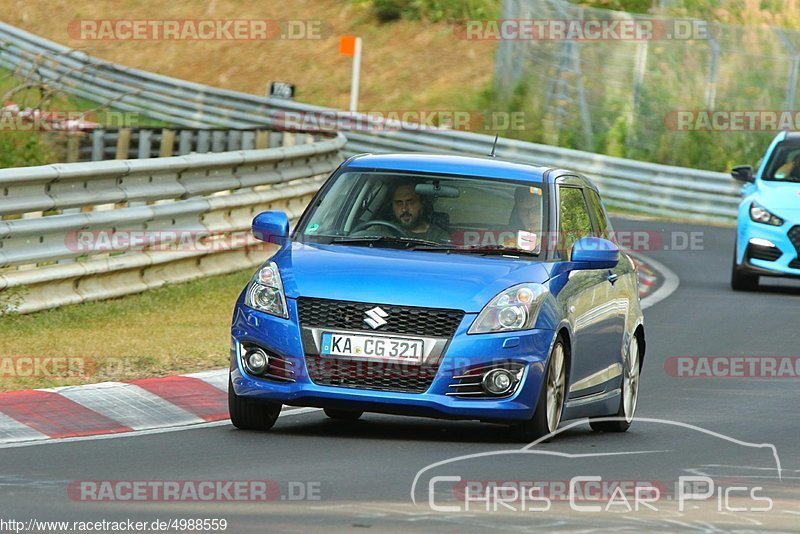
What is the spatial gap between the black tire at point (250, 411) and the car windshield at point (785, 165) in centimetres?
1250

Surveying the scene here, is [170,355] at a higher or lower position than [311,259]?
lower

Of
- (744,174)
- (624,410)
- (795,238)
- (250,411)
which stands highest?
(744,174)

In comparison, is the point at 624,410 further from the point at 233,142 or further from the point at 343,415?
the point at 233,142

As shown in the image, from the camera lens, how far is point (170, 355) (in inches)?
497

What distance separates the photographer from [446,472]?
29.0 ft

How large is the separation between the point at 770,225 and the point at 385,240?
1146 centimetres

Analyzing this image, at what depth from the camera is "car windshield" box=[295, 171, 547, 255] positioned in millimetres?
10695

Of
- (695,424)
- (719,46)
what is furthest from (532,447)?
(719,46)

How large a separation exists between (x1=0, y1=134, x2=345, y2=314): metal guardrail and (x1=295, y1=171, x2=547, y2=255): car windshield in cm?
374

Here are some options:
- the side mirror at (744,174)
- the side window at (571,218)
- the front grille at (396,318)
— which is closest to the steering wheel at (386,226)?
the side window at (571,218)

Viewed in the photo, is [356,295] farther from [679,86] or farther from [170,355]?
[679,86]

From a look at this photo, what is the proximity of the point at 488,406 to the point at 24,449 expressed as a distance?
7.60ft

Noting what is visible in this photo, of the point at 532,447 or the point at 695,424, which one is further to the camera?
the point at 695,424

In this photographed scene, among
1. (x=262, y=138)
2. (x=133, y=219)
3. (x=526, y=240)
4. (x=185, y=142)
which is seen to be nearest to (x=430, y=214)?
(x=526, y=240)
